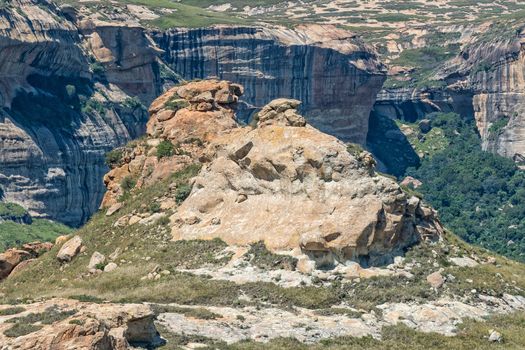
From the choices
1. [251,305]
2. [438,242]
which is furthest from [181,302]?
[438,242]

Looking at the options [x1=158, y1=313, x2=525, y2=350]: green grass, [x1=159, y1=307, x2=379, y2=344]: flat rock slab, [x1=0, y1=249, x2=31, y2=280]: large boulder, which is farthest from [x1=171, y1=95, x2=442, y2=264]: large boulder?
[x1=0, y1=249, x2=31, y2=280]: large boulder

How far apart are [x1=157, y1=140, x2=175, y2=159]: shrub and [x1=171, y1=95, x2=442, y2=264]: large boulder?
10171 mm

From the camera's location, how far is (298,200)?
284 feet

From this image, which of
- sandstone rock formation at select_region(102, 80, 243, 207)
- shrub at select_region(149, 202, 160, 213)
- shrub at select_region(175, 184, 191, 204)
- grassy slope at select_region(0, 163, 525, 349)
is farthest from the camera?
sandstone rock formation at select_region(102, 80, 243, 207)

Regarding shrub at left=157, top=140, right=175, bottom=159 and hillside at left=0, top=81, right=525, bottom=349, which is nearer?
hillside at left=0, top=81, right=525, bottom=349

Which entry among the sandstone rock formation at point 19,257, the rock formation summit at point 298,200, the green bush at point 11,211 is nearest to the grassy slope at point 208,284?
the rock formation summit at point 298,200

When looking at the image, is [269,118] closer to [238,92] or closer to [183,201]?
[183,201]

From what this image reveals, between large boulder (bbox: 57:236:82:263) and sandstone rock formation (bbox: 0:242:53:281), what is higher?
large boulder (bbox: 57:236:82:263)

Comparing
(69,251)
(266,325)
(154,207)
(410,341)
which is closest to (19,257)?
(69,251)

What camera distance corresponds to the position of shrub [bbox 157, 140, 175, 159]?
10312 cm

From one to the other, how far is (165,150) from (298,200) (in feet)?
62.2

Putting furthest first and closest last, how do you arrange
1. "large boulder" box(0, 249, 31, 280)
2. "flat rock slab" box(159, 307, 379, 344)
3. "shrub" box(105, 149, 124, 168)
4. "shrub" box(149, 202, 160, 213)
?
"shrub" box(105, 149, 124, 168) → "large boulder" box(0, 249, 31, 280) → "shrub" box(149, 202, 160, 213) → "flat rock slab" box(159, 307, 379, 344)

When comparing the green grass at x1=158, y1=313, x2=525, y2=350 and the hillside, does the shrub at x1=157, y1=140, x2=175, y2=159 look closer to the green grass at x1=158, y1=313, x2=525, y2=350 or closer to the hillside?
the hillside

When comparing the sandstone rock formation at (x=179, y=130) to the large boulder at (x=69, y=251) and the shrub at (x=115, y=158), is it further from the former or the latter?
the large boulder at (x=69, y=251)
